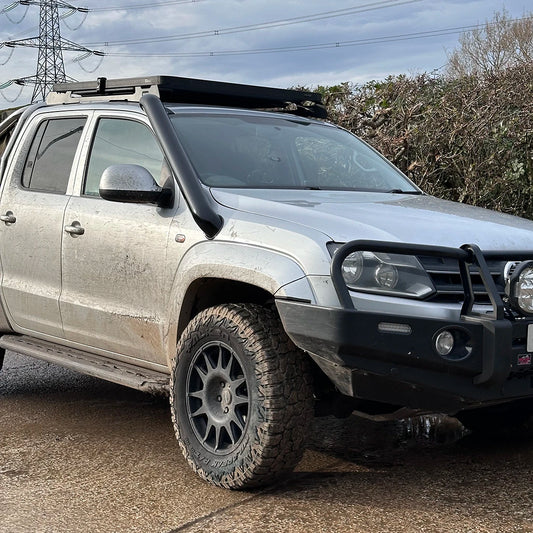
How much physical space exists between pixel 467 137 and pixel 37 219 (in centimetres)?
477

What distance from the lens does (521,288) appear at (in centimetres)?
348

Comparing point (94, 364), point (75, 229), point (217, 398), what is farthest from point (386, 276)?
point (75, 229)

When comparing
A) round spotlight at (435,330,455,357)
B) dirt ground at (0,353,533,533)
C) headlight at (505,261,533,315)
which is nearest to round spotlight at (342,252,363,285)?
round spotlight at (435,330,455,357)

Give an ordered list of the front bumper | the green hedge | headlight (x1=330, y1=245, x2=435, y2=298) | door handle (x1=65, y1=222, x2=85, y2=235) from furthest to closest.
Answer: the green hedge
door handle (x1=65, y1=222, x2=85, y2=235)
headlight (x1=330, y1=245, x2=435, y2=298)
the front bumper

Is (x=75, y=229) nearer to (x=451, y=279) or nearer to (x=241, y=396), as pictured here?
(x=241, y=396)

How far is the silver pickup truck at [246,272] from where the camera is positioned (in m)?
3.40

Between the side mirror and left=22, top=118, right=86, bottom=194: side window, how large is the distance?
926mm

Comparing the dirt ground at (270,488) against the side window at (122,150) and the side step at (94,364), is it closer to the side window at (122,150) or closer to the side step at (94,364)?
the side step at (94,364)

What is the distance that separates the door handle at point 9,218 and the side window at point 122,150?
628 millimetres

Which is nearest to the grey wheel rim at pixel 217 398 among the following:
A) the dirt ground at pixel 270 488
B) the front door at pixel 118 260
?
the dirt ground at pixel 270 488

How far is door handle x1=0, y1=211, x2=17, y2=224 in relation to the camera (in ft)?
17.1

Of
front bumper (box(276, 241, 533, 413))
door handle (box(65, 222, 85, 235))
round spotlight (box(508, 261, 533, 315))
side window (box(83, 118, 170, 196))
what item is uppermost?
side window (box(83, 118, 170, 196))

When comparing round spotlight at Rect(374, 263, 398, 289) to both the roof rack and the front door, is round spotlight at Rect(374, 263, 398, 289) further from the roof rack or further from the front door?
the roof rack

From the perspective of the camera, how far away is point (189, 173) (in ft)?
13.7
